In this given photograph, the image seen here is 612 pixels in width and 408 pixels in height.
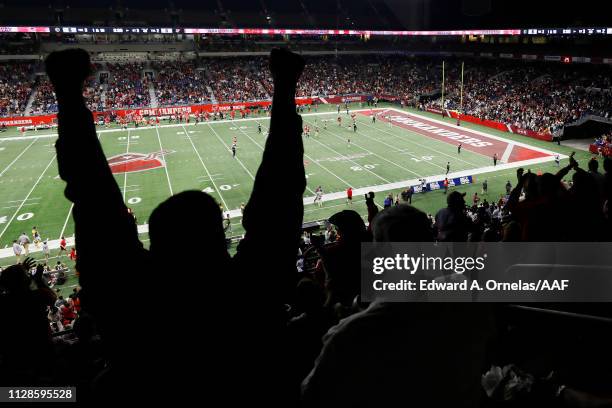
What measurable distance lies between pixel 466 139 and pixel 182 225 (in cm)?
4160

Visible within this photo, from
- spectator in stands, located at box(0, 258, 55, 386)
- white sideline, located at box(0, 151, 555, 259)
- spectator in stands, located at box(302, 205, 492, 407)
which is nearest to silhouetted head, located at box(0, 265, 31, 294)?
spectator in stands, located at box(0, 258, 55, 386)

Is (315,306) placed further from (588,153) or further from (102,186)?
(588,153)

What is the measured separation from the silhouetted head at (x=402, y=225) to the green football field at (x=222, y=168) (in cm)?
2058

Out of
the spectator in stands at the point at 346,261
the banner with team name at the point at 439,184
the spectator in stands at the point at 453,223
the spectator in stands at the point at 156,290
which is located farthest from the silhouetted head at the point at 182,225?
the banner with team name at the point at 439,184

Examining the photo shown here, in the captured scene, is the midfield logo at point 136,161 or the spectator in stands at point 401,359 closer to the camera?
the spectator in stands at point 401,359

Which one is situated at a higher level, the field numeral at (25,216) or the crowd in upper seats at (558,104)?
the crowd in upper seats at (558,104)

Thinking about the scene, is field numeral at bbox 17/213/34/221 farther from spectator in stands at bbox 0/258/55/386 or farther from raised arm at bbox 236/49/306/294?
raised arm at bbox 236/49/306/294

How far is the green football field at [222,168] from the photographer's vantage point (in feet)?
83.2

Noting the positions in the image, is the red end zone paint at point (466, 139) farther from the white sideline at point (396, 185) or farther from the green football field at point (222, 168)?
the green football field at point (222, 168)

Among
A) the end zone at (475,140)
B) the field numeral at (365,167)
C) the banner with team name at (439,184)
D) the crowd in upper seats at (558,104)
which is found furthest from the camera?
the crowd in upper seats at (558,104)

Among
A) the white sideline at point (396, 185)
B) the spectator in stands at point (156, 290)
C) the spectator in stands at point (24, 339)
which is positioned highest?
the spectator in stands at point (156, 290)

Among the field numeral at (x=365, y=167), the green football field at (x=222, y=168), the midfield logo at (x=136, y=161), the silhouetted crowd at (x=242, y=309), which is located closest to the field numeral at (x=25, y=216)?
the green football field at (x=222, y=168)

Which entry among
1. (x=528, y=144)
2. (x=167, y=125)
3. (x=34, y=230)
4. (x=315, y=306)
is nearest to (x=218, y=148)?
(x=167, y=125)

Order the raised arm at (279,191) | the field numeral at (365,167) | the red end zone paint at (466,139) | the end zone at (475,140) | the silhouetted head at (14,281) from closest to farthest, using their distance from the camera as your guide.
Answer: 1. the raised arm at (279,191)
2. the silhouetted head at (14,281)
3. the field numeral at (365,167)
4. the end zone at (475,140)
5. the red end zone paint at (466,139)
